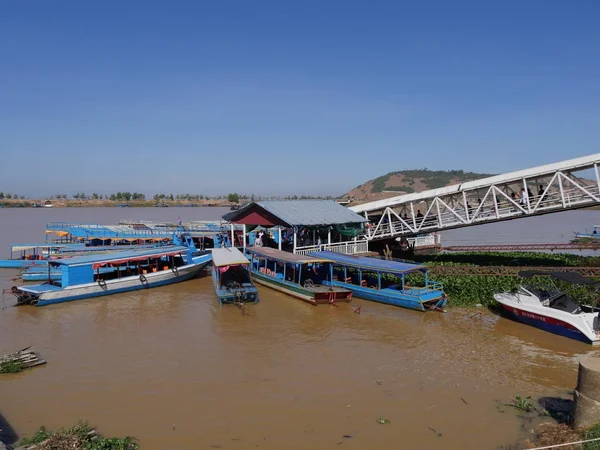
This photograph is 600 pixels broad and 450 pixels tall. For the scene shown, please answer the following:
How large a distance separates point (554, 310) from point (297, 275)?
10.3 meters

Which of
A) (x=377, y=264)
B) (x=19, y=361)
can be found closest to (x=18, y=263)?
(x=19, y=361)

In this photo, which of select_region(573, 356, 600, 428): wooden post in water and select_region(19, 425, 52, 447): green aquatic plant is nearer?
select_region(573, 356, 600, 428): wooden post in water

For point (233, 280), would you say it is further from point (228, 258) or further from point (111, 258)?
point (111, 258)

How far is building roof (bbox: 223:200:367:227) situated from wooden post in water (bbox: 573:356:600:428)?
15.9 m

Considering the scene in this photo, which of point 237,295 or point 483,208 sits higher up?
point 483,208

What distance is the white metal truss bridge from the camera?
65.4ft

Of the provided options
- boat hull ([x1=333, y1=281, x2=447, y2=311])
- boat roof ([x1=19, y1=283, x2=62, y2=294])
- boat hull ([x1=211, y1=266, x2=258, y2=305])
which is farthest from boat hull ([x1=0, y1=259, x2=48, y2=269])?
boat hull ([x1=333, y1=281, x2=447, y2=311])

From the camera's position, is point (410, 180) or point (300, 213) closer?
point (300, 213)

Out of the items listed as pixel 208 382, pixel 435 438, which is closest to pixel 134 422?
pixel 208 382

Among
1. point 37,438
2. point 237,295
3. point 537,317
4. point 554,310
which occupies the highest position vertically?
point 237,295

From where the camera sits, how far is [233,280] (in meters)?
19.5

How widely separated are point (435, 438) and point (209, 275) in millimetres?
18775

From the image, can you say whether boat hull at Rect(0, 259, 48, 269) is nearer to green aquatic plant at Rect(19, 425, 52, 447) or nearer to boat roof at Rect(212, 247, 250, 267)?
boat roof at Rect(212, 247, 250, 267)

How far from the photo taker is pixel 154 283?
21.5 m
